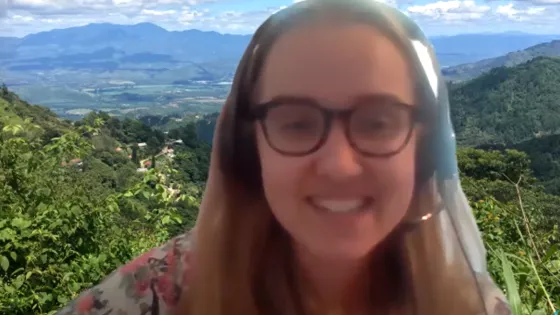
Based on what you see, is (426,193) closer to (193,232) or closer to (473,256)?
(473,256)

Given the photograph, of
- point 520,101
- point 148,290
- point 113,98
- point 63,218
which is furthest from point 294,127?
point 520,101

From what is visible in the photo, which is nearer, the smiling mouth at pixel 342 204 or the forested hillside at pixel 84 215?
the smiling mouth at pixel 342 204

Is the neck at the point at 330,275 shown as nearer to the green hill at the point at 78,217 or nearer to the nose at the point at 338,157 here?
the nose at the point at 338,157

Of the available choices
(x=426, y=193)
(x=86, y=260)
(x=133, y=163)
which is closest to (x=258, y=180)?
(x=426, y=193)

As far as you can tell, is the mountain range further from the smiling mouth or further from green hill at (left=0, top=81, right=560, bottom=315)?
the smiling mouth

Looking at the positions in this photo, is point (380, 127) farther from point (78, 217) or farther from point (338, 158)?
point (78, 217)

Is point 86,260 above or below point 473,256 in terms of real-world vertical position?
below

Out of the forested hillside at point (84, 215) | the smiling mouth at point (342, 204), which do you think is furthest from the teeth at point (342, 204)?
the forested hillside at point (84, 215)
